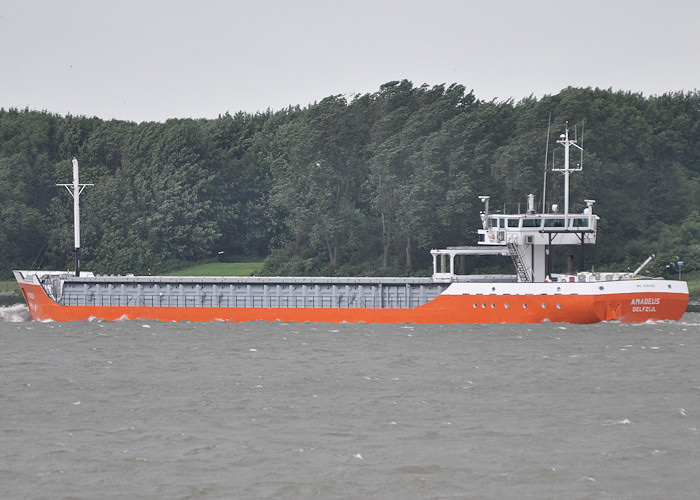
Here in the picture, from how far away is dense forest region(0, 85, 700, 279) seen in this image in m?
98.3

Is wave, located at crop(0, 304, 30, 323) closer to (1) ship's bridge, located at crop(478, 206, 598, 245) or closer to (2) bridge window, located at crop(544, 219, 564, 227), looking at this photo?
(1) ship's bridge, located at crop(478, 206, 598, 245)

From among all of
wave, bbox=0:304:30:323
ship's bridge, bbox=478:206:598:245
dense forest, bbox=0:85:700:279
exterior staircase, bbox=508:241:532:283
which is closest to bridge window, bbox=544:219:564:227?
ship's bridge, bbox=478:206:598:245

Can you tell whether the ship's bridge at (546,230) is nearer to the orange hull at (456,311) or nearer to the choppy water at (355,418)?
the orange hull at (456,311)

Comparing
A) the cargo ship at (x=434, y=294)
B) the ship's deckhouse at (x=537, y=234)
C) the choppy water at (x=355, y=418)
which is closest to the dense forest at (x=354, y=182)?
the cargo ship at (x=434, y=294)

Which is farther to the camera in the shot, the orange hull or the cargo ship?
the cargo ship

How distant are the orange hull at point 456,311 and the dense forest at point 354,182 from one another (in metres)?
21.2

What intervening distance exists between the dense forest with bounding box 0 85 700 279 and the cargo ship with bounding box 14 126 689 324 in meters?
20.2

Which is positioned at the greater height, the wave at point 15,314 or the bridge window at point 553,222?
the bridge window at point 553,222

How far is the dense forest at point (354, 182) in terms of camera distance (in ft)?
323

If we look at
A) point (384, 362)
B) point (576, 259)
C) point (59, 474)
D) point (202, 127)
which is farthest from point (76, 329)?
point (202, 127)

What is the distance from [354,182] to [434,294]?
4642 cm

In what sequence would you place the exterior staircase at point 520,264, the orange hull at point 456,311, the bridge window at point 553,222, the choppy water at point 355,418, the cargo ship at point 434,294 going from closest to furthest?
the choppy water at point 355,418 < the orange hull at point 456,311 < the cargo ship at point 434,294 < the bridge window at point 553,222 < the exterior staircase at point 520,264

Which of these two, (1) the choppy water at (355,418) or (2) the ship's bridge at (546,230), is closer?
(1) the choppy water at (355,418)

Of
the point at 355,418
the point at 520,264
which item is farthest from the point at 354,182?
the point at 355,418
